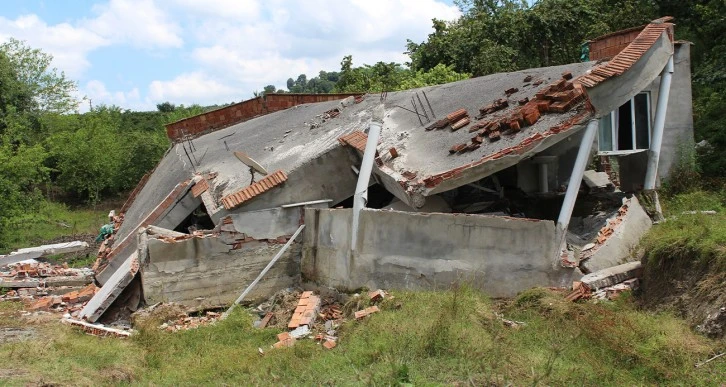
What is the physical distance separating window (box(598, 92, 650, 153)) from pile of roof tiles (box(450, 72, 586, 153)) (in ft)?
9.67

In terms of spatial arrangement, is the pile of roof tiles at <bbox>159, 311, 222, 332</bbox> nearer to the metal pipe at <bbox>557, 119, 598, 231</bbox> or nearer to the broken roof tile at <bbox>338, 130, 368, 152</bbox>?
the broken roof tile at <bbox>338, 130, 368, 152</bbox>

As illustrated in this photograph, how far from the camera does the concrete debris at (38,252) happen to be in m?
16.4

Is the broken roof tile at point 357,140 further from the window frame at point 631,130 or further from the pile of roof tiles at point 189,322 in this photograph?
the window frame at point 631,130

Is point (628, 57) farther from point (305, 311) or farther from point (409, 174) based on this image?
point (305, 311)

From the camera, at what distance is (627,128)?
13203mm

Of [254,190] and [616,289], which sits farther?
[254,190]

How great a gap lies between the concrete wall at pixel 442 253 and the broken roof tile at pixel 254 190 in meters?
1.19

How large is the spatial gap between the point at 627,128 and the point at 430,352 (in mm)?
8559

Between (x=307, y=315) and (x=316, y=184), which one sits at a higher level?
(x=316, y=184)

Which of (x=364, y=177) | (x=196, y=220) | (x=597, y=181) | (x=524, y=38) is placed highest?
(x=524, y=38)

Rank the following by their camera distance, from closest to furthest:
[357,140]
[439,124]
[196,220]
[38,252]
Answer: [357,140] < [439,124] < [196,220] < [38,252]

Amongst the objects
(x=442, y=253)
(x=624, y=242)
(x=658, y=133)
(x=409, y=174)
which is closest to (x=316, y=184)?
(x=409, y=174)

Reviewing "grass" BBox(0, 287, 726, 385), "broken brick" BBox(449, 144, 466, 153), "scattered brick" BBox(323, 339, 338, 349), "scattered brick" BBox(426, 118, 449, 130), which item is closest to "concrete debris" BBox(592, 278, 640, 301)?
"grass" BBox(0, 287, 726, 385)

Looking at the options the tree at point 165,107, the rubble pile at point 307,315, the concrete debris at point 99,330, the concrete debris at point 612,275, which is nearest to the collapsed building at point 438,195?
the concrete debris at point 612,275
